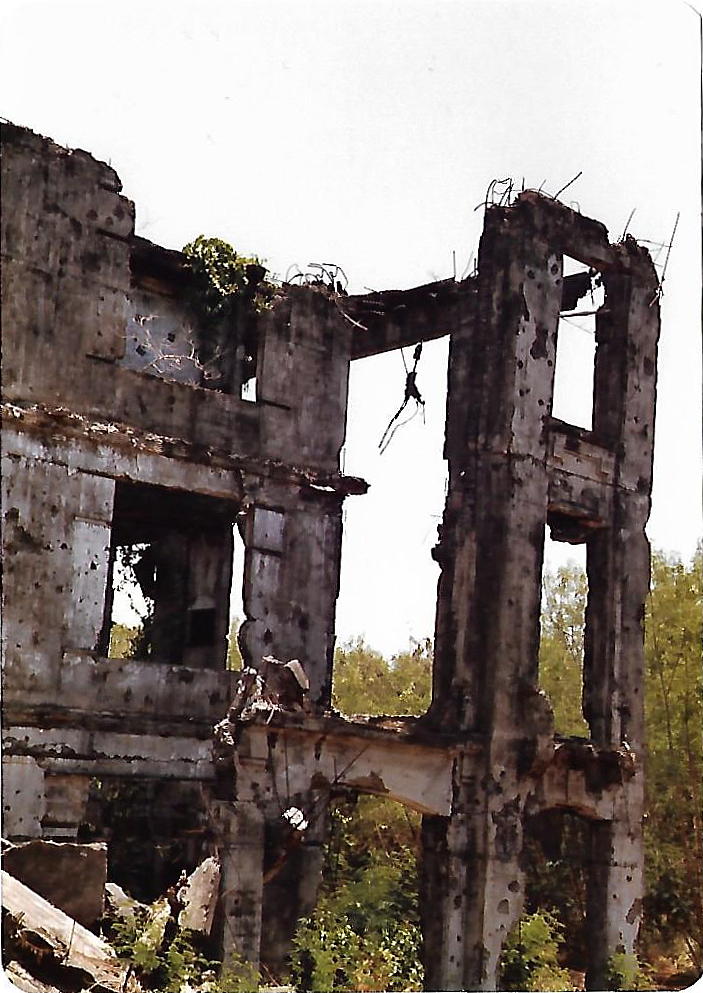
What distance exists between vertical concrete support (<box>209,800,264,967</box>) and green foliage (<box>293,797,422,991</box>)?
49 centimetres

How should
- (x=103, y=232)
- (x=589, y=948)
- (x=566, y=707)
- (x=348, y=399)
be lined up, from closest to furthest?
1. (x=589, y=948)
2. (x=103, y=232)
3. (x=348, y=399)
4. (x=566, y=707)

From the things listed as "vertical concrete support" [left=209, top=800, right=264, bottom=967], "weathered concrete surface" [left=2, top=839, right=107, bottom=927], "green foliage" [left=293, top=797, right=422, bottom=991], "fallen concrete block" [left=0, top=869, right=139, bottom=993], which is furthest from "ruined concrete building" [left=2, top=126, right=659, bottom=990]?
"fallen concrete block" [left=0, top=869, right=139, bottom=993]

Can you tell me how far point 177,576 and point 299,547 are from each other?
2.76 metres

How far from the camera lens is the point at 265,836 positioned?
1247 centimetres

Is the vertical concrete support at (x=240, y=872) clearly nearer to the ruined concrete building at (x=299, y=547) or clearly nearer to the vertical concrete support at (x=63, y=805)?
the ruined concrete building at (x=299, y=547)

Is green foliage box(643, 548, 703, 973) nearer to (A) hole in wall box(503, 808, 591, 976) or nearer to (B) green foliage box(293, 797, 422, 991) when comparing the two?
(A) hole in wall box(503, 808, 591, 976)

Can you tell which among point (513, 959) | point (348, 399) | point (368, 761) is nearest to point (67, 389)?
point (348, 399)

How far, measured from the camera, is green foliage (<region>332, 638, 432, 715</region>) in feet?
87.0

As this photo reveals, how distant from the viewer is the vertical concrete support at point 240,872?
466 inches

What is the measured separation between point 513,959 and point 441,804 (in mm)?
1718

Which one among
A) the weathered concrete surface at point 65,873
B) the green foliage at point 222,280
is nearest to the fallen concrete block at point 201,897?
the weathered concrete surface at point 65,873

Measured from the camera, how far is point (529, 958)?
513 inches

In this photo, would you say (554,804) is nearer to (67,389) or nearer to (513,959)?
(513,959)

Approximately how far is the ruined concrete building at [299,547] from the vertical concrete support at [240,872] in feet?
0.07
